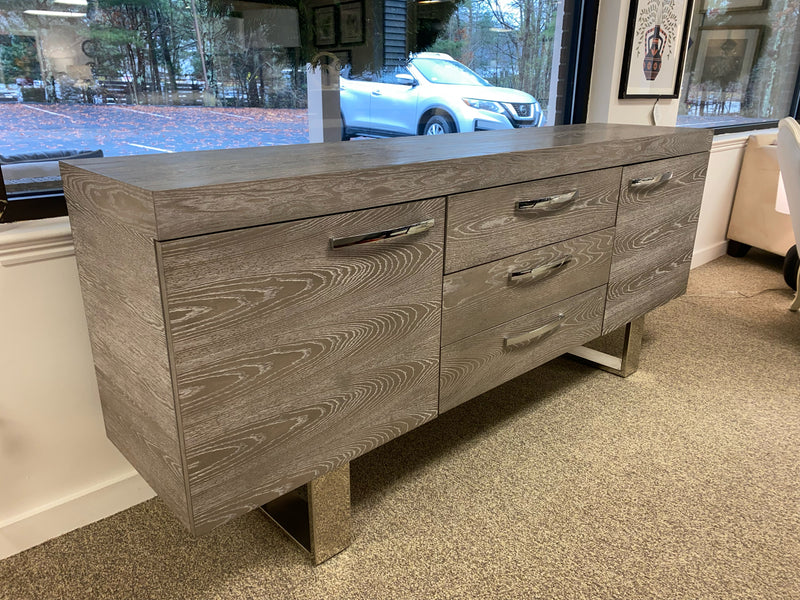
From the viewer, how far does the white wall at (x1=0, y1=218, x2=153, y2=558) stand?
1212 millimetres

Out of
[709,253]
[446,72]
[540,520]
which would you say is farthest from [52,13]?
[709,253]

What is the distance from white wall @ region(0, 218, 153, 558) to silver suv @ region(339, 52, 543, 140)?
90 cm

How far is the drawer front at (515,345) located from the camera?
137 cm

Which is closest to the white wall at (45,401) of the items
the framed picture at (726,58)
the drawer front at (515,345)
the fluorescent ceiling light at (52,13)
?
the fluorescent ceiling light at (52,13)

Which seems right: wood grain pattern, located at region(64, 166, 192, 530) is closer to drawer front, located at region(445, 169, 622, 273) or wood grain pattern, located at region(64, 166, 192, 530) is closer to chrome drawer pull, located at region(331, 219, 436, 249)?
chrome drawer pull, located at region(331, 219, 436, 249)

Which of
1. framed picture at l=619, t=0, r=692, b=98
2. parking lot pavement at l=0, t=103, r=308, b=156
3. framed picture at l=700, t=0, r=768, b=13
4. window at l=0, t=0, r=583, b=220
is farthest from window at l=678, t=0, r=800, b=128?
parking lot pavement at l=0, t=103, r=308, b=156

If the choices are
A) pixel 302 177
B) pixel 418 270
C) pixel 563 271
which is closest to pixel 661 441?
pixel 563 271

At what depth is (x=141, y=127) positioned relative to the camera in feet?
4.60

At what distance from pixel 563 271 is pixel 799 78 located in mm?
3355

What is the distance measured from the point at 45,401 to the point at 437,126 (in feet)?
4.55

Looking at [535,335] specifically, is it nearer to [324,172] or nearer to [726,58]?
[324,172]

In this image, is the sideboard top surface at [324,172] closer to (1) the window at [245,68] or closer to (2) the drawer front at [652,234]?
(2) the drawer front at [652,234]

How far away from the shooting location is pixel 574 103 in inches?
95.3

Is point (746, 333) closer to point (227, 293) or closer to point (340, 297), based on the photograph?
point (340, 297)
